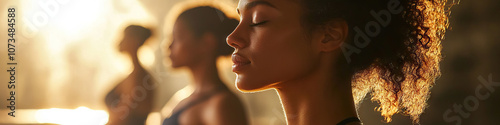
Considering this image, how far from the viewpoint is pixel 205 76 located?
1.23 metres

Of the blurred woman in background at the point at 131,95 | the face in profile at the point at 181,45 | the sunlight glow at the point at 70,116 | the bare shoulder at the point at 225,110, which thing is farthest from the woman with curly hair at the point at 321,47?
the sunlight glow at the point at 70,116

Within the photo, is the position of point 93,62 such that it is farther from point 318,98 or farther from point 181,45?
point 318,98

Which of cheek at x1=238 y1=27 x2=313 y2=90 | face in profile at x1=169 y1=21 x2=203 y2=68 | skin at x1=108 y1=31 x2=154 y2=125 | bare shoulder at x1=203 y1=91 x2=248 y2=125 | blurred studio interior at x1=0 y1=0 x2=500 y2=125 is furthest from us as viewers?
blurred studio interior at x1=0 y1=0 x2=500 y2=125

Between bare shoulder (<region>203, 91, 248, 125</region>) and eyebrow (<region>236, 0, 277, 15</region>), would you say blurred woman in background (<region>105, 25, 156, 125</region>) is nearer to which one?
bare shoulder (<region>203, 91, 248, 125</region>)

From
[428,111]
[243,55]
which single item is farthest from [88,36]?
[428,111]

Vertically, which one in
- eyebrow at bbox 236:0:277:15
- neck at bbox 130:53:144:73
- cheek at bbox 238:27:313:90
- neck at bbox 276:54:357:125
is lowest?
neck at bbox 276:54:357:125

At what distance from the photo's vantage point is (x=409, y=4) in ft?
2.75

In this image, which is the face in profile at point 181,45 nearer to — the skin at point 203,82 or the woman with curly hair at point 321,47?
the skin at point 203,82

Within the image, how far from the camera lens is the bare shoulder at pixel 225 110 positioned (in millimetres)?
1127

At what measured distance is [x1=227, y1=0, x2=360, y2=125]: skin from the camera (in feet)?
2.56

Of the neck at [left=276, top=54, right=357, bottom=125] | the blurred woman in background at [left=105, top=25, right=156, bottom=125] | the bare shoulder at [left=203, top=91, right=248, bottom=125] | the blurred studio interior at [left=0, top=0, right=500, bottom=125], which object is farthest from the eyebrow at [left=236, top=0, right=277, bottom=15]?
the blurred woman in background at [left=105, top=25, right=156, bottom=125]

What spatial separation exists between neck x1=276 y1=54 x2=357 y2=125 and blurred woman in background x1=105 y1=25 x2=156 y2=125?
668 mm

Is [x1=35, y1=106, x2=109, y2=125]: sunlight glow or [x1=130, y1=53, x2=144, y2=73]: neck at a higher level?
[x1=130, y1=53, x2=144, y2=73]: neck

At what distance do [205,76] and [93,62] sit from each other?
651mm
